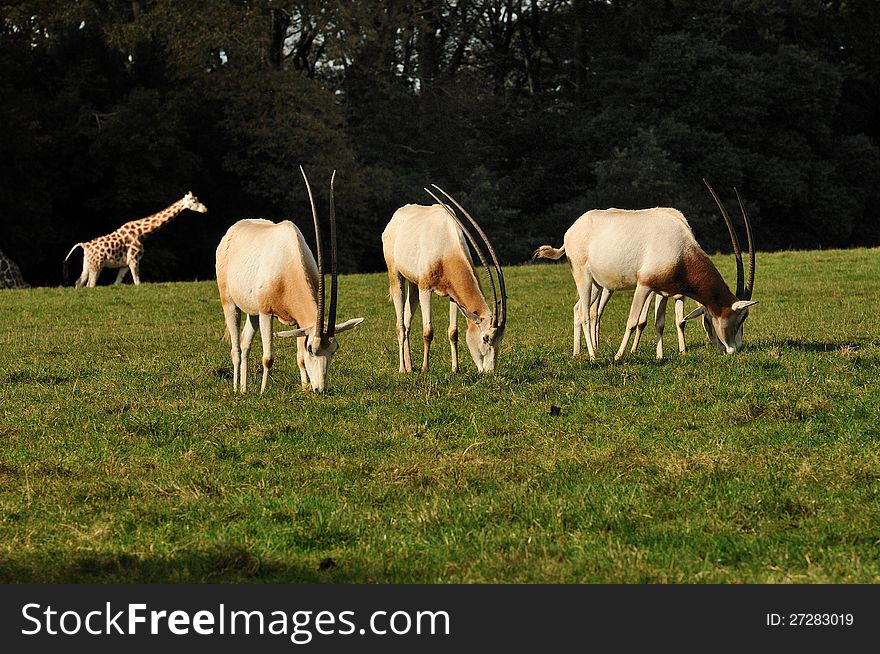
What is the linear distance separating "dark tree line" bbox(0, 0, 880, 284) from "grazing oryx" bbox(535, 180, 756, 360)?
84.0ft

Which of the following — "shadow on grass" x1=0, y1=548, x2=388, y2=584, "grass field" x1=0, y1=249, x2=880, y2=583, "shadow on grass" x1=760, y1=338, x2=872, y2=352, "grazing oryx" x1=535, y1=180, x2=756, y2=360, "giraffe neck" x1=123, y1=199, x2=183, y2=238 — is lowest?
"shadow on grass" x1=0, y1=548, x2=388, y2=584

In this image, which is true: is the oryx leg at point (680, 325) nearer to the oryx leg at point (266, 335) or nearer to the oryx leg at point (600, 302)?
the oryx leg at point (600, 302)

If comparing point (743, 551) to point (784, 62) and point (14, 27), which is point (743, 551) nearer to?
point (14, 27)

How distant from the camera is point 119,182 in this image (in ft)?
122

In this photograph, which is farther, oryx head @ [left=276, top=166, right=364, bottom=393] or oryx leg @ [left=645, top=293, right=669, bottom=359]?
oryx leg @ [left=645, top=293, right=669, bottom=359]

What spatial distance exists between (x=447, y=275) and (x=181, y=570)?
24.3 feet

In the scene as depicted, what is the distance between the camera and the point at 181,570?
6.05 meters

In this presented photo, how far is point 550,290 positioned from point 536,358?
35.2 ft

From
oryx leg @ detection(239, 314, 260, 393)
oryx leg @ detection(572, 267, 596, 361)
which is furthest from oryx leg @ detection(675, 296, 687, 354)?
oryx leg @ detection(239, 314, 260, 393)

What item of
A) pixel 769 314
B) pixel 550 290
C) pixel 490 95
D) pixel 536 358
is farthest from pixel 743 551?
pixel 490 95

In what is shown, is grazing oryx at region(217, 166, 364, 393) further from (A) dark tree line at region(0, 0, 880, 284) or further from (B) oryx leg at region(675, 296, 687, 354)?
(A) dark tree line at region(0, 0, 880, 284)

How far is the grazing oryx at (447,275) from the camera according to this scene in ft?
41.5

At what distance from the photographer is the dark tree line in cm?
3775

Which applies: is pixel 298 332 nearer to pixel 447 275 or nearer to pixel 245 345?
pixel 245 345
